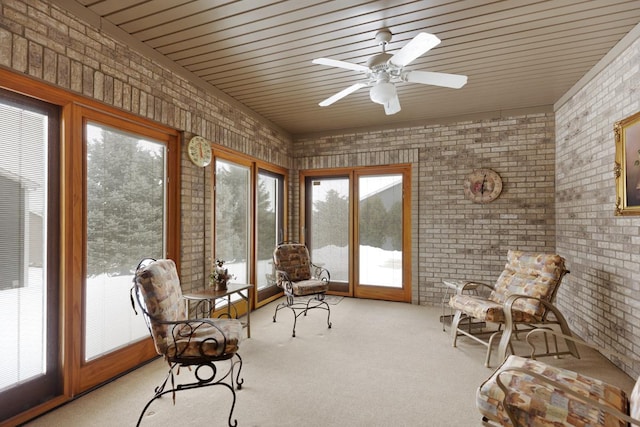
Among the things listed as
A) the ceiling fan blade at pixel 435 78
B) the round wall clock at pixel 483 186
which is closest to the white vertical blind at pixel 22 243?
the ceiling fan blade at pixel 435 78

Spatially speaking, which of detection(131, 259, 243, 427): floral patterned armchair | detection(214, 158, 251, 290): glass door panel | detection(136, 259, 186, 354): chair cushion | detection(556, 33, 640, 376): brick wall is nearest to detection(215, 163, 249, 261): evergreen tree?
detection(214, 158, 251, 290): glass door panel

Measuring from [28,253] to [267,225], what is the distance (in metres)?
3.18

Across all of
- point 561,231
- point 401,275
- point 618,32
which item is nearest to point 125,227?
point 401,275

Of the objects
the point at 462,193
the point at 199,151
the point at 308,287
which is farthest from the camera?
the point at 462,193

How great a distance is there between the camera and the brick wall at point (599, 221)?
273cm

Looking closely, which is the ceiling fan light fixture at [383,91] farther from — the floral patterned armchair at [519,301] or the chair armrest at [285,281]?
the chair armrest at [285,281]

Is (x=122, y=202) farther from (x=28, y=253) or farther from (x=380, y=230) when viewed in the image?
(x=380, y=230)

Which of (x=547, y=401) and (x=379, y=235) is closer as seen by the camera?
(x=547, y=401)

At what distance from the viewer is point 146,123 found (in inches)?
117

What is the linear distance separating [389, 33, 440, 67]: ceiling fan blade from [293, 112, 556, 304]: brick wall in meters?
2.78

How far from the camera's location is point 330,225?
5.61 metres

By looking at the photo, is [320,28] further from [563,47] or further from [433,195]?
[433,195]

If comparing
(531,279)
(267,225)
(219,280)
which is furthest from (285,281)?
(531,279)

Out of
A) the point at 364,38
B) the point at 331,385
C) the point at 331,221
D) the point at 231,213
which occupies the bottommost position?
the point at 331,385
